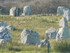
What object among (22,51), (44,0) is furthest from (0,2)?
(22,51)

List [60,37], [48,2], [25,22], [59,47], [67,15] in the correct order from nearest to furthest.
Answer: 1. [59,47]
2. [60,37]
3. [25,22]
4. [67,15]
5. [48,2]

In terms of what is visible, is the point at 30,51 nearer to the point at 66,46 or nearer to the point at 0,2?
the point at 66,46

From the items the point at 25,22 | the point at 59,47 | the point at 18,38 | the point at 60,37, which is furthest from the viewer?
the point at 25,22

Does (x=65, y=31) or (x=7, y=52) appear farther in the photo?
(x=65, y=31)

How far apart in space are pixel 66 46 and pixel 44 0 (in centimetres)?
5020

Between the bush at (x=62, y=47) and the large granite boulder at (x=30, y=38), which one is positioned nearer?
the bush at (x=62, y=47)

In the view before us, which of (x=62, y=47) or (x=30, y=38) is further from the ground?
(x=62, y=47)

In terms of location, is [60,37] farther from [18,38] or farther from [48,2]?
[48,2]

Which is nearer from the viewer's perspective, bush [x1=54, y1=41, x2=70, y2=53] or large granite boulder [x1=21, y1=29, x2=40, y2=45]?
bush [x1=54, y1=41, x2=70, y2=53]

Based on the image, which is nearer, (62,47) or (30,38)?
(62,47)

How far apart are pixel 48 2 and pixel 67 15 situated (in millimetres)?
24047

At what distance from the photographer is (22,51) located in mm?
17266

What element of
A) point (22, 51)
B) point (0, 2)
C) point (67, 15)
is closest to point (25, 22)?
point (67, 15)

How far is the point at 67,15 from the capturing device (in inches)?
1517
